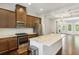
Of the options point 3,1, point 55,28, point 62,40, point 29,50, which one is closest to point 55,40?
point 62,40

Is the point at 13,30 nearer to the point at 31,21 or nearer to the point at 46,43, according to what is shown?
the point at 31,21

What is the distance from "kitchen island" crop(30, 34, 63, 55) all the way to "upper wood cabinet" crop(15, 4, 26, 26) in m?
0.41

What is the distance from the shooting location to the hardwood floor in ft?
5.45

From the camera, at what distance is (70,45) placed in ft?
5.89

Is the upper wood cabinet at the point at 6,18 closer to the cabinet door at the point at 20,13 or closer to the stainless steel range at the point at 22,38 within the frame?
the cabinet door at the point at 20,13

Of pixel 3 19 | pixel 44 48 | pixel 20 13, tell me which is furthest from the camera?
pixel 44 48

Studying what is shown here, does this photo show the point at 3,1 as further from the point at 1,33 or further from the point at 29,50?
the point at 29,50

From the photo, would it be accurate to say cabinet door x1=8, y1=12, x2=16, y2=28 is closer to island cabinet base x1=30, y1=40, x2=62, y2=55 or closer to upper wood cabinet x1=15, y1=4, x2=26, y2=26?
upper wood cabinet x1=15, y1=4, x2=26, y2=26

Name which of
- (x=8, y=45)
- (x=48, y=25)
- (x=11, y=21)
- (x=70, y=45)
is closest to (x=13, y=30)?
(x=11, y=21)

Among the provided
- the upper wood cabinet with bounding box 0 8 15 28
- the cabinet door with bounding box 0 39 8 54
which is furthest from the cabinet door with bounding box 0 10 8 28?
the cabinet door with bounding box 0 39 8 54

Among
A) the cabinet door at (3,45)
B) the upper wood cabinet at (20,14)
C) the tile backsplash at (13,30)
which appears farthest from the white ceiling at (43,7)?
the cabinet door at (3,45)

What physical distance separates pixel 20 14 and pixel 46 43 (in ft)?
2.41
